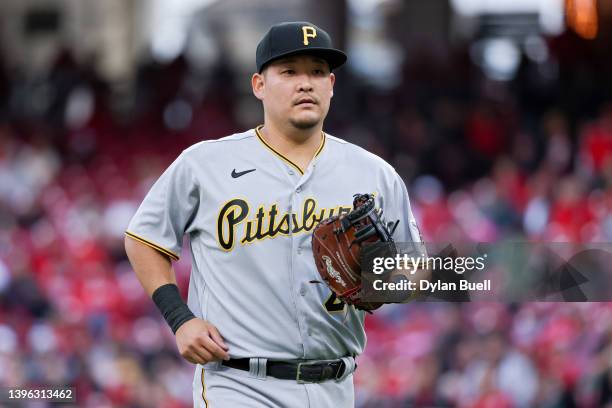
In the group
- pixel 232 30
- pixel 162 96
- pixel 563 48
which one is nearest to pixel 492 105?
pixel 563 48

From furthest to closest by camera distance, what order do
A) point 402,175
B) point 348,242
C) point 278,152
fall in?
point 402,175 < point 278,152 < point 348,242

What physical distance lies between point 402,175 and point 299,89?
29.9ft

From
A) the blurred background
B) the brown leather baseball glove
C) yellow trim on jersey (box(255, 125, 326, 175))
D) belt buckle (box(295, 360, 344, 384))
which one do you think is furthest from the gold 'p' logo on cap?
the blurred background

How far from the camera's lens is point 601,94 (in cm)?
1308

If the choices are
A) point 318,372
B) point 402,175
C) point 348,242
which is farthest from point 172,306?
point 402,175

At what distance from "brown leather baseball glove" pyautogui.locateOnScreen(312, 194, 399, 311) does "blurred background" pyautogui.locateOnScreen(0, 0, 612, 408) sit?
5049 mm

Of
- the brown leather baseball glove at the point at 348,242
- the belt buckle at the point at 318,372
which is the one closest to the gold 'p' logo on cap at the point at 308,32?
the brown leather baseball glove at the point at 348,242

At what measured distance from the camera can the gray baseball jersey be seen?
4.13 m

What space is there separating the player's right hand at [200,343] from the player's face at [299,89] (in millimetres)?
742

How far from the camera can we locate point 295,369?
411cm

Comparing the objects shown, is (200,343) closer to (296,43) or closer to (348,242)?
(348,242)

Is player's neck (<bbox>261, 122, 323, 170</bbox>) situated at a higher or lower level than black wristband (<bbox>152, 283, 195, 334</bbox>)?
higher

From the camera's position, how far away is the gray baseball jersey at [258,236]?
4.13m

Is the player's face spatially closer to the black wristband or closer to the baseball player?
the baseball player
